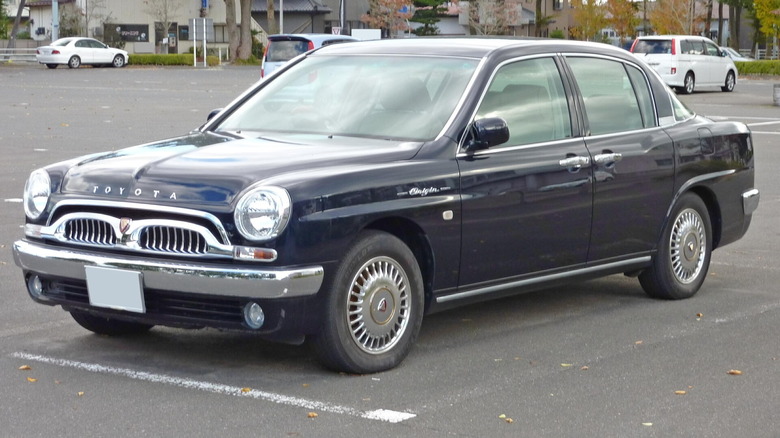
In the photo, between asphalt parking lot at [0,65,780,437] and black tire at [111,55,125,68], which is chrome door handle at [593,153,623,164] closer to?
asphalt parking lot at [0,65,780,437]

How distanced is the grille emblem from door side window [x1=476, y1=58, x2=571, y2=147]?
192cm

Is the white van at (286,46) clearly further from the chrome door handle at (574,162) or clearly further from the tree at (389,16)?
the tree at (389,16)

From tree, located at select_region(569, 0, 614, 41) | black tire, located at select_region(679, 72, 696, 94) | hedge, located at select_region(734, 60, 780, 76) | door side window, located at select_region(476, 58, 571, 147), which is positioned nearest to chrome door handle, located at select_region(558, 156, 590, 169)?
door side window, located at select_region(476, 58, 571, 147)

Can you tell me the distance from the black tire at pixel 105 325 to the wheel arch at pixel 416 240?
1508 millimetres

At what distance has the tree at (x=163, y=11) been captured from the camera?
279 feet

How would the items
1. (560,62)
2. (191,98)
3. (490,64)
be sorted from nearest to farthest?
(490,64), (560,62), (191,98)

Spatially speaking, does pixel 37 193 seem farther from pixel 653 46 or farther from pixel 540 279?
pixel 653 46

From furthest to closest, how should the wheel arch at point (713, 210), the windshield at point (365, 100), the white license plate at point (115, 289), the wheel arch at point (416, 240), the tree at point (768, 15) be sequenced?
1. the tree at point (768, 15)
2. the wheel arch at point (713, 210)
3. the windshield at point (365, 100)
4. the wheel arch at point (416, 240)
5. the white license plate at point (115, 289)

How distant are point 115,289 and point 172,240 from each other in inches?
14.9

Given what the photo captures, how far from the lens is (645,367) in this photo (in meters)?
6.27

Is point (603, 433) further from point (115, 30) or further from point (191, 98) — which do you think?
point (115, 30)

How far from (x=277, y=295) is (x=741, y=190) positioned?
4107 mm

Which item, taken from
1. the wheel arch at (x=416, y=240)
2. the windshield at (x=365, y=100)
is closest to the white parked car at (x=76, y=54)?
the windshield at (x=365, y=100)

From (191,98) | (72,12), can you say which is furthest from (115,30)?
(191,98)
